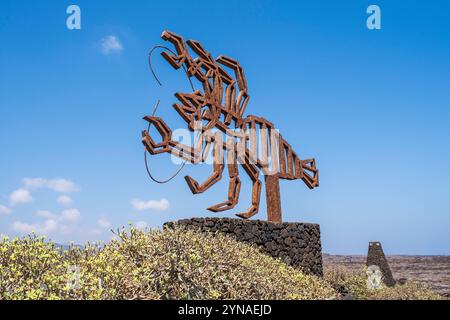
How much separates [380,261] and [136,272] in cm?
1356

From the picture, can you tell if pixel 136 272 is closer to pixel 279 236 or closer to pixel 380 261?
pixel 279 236

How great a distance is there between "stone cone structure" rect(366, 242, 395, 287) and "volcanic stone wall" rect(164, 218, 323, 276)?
4.31m

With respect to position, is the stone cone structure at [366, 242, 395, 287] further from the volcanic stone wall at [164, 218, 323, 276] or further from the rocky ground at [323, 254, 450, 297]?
the volcanic stone wall at [164, 218, 323, 276]

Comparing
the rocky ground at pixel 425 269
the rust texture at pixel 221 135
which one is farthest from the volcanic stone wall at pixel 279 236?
the rocky ground at pixel 425 269

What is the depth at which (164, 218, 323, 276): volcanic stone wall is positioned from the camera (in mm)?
11758

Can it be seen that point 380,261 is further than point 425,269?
No

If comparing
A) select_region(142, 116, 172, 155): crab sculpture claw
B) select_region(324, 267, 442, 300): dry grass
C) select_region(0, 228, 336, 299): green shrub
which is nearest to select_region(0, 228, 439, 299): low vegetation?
select_region(0, 228, 336, 299): green shrub

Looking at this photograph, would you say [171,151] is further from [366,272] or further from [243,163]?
[366,272]

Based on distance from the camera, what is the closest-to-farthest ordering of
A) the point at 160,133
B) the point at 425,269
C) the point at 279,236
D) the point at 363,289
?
the point at 160,133, the point at 279,236, the point at 363,289, the point at 425,269

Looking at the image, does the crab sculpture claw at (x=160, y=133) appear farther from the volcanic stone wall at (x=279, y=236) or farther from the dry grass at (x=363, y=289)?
the dry grass at (x=363, y=289)

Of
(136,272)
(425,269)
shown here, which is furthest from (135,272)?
(425,269)

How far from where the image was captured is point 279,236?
1302cm

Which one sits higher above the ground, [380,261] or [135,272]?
[135,272]
